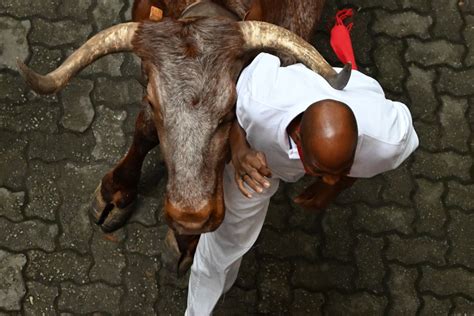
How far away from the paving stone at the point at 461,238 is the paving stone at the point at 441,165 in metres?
0.25

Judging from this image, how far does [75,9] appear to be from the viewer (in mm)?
4801

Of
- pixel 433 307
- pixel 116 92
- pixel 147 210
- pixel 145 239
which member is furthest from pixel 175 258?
pixel 433 307

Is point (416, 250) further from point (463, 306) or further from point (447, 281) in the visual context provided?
point (463, 306)

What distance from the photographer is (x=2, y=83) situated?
184 inches

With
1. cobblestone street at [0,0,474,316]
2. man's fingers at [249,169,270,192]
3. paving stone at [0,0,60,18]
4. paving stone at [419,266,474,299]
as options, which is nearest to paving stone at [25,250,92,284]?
cobblestone street at [0,0,474,316]

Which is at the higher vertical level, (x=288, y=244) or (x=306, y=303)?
(x=288, y=244)

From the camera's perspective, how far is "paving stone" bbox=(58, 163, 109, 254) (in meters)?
4.47

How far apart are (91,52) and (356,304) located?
236cm

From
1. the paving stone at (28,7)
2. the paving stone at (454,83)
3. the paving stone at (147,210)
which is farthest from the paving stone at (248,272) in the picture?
the paving stone at (28,7)

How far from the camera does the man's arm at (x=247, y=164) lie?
109 inches

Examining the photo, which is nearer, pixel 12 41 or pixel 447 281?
pixel 447 281

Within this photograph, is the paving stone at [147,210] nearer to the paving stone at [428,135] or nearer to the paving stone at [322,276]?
the paving stone at [322,276]

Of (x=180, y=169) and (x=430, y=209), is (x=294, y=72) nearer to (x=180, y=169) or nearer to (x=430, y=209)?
(x=180, y=169)

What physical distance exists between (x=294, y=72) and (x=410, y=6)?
8.12ft
